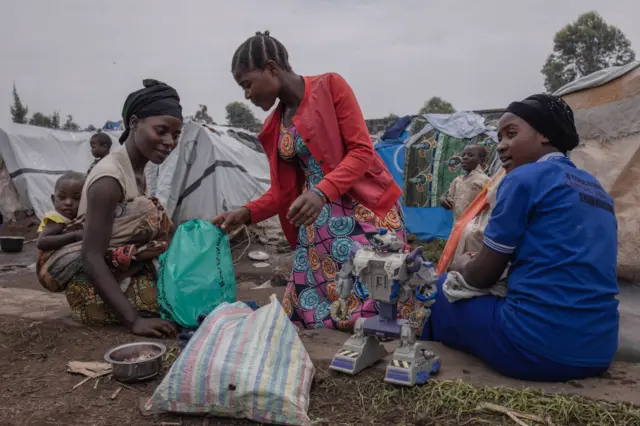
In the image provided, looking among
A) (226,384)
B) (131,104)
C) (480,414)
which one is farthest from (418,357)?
(131,104)

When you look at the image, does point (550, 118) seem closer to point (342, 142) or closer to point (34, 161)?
point (342, 142)

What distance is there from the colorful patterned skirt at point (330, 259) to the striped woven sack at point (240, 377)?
719 millimetres

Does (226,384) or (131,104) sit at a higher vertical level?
(131,104)

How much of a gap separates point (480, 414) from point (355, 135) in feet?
4.82

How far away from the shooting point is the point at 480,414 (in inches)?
74.2

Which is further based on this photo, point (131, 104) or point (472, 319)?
point (131, 104)

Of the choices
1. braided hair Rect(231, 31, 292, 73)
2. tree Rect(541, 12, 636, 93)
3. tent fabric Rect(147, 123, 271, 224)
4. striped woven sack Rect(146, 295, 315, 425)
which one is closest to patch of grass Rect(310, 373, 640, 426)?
striped woven sack Rect(146, 295, 315, 425)

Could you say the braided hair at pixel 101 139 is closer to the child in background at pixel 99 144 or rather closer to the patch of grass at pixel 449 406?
the child in background at pixel 99 144

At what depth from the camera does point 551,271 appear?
207 cm

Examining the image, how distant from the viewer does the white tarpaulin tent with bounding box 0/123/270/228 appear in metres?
9.22

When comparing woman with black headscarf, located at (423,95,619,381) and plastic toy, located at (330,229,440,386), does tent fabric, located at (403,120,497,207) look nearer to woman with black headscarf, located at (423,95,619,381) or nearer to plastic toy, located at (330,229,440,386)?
woman with black headscarf, located at (423,95,619,381)

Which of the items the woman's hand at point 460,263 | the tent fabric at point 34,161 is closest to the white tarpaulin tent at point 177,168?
the tent fabric at point 34,161

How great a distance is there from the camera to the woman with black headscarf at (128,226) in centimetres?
268

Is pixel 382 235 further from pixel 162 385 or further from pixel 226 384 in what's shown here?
pixel 162 385
